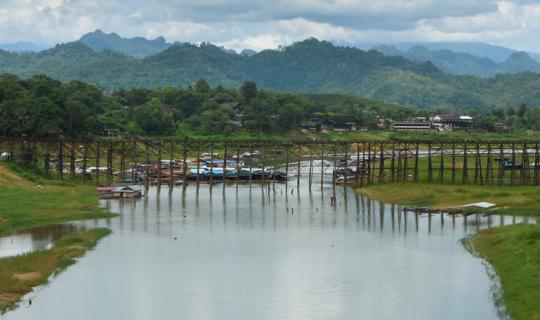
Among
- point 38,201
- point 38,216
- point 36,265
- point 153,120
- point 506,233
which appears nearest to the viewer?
point 36,265

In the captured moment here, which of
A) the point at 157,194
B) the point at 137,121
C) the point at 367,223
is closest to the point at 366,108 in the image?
the point at 137,121

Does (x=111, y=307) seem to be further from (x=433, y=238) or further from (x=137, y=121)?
(x=137, y=121)

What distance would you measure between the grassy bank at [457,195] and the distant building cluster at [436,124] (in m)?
74.6

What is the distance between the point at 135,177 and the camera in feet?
270

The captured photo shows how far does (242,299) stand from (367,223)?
76.4 feet

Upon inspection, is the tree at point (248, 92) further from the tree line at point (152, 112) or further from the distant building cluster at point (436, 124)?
the distant building cluster at point (436, 124)

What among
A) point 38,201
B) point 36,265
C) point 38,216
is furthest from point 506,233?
point 38,201

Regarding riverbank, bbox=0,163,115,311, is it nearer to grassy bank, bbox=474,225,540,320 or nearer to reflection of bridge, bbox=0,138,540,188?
reflection of bridge, bbox=0,138,540,188

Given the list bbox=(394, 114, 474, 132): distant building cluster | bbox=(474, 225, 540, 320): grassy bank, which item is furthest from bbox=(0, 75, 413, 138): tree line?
bbox=(474, 225, 540, 320): grassy bank

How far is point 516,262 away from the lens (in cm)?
4022

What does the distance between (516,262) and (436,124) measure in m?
114

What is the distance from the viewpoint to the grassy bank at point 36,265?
35.9 m

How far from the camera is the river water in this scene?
33625 millimetres

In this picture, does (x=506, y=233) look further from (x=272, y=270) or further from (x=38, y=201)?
(x=38, y=201)
